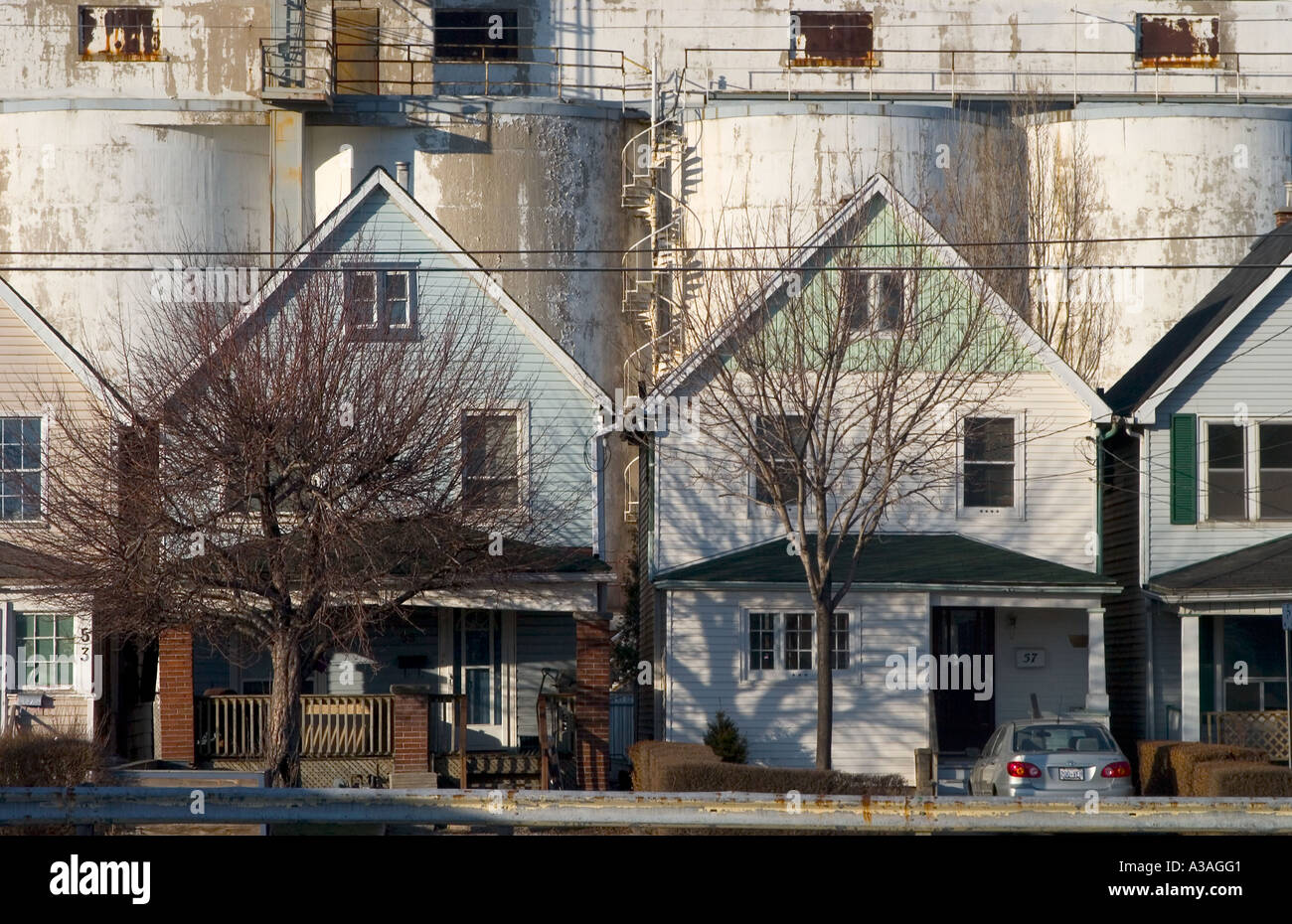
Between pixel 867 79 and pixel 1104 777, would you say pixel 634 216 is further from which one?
pixel 1104 777

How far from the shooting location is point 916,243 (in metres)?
27.0

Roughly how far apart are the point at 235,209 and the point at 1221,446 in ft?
86.7

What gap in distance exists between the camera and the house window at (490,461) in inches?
915

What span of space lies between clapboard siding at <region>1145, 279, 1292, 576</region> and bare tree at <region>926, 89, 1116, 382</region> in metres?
10.7

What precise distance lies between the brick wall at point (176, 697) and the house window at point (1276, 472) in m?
16.7

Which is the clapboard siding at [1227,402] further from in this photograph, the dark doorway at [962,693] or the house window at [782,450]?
the house window at [782,450]

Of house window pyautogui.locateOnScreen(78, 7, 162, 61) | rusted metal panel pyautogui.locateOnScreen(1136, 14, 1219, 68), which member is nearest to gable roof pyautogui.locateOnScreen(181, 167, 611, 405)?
house window pyautogui.locateOnScreen(78, 7, 162, 61)

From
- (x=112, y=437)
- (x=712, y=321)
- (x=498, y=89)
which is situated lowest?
(x=112, y=437)

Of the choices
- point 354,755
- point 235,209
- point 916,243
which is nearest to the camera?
point 354,755

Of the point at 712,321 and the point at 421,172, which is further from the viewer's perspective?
the point at 421,172

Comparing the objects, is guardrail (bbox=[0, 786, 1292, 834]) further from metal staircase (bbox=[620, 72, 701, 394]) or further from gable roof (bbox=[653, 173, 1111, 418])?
metal staircase (bbox=[620, 72, 701, 394])

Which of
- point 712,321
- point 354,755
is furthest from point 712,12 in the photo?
point 354,755

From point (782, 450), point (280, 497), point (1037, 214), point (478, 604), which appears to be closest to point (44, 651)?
point (478, 604)

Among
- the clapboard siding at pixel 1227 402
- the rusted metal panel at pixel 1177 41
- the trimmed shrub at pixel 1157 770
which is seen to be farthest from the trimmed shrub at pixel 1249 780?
the rusted metal panel at pixel 1177 41
